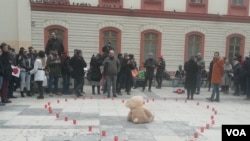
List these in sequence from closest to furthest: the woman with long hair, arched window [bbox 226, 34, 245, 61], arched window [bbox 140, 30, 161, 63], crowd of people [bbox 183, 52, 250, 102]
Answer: the woman with long hair → crowd of people [bbox 183, 52, 250, 102] → arched window [bbox 140, 30, 161, 63] → arched window [bbox 226, 34, 245, 61]

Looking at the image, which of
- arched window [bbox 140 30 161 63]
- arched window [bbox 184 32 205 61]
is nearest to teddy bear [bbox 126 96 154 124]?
arched window [bbox 140 30 161 63]

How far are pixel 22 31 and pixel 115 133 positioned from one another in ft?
49.4

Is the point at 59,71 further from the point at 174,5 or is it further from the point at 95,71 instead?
the point at 174,5

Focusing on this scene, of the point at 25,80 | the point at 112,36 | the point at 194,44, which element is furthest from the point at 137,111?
the point at 194,44

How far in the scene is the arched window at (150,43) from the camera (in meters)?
22.2

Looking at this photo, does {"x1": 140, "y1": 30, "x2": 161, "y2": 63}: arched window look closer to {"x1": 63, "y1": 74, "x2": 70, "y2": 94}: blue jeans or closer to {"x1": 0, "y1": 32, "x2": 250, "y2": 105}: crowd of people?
{"x1": 0, "y1": 32, "x2": 250, "y2": 105}: crowd of people

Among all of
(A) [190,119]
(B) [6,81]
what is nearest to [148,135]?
(A) [190,119]

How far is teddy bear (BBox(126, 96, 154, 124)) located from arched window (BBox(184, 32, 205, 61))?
1494cm

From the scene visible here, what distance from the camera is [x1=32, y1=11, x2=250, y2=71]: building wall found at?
818 inches

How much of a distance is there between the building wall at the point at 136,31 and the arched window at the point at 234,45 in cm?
32

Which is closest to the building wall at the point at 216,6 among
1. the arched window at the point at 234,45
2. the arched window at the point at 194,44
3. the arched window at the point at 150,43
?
the arched window at the point at 194,44

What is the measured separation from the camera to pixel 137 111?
8.52 m

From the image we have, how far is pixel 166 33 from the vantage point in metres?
22.3

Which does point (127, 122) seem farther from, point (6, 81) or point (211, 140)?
point (6, 81)
